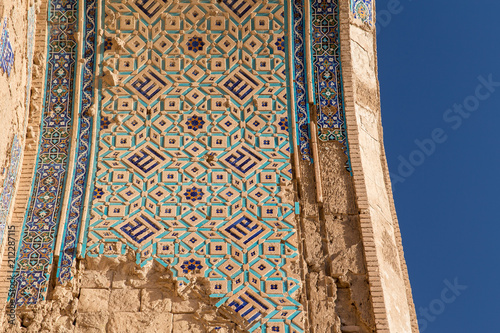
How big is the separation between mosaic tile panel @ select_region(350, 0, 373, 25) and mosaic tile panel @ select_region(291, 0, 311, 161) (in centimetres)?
43

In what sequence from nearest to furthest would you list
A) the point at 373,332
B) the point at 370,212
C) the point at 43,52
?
1. the point at 373,332
2. the point at 370,212
3. the point at 43,52

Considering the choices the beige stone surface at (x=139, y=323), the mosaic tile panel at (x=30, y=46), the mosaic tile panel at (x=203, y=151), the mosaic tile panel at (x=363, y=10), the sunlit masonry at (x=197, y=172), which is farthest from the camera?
the mosaic tile panel at (x=363, y=10)

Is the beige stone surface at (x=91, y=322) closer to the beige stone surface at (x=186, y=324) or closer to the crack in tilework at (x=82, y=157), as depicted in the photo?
the crack in tilework at (x=82, y=157)

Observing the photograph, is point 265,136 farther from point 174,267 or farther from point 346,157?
point 174,267

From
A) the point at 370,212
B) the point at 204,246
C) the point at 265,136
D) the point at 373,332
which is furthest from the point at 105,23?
the point at 373,332

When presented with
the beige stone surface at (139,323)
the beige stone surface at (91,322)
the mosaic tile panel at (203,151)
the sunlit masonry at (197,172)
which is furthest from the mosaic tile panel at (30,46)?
the beige stone surface at (139,323)

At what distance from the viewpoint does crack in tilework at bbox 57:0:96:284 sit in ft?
18.6

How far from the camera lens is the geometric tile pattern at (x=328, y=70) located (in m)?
6.19

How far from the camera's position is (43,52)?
6273 mm

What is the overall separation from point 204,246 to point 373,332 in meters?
1.24

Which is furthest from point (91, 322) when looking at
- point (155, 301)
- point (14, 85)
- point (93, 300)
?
point (14, 85)

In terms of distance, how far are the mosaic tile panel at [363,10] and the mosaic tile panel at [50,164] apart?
6.91 ft

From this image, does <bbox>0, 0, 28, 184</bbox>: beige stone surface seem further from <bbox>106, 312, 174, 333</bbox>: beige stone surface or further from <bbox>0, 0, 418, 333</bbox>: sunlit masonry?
<bbox>106, 312, 174, 333</bbox>: beige stone surface

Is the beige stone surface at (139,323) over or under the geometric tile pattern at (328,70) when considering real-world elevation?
under
